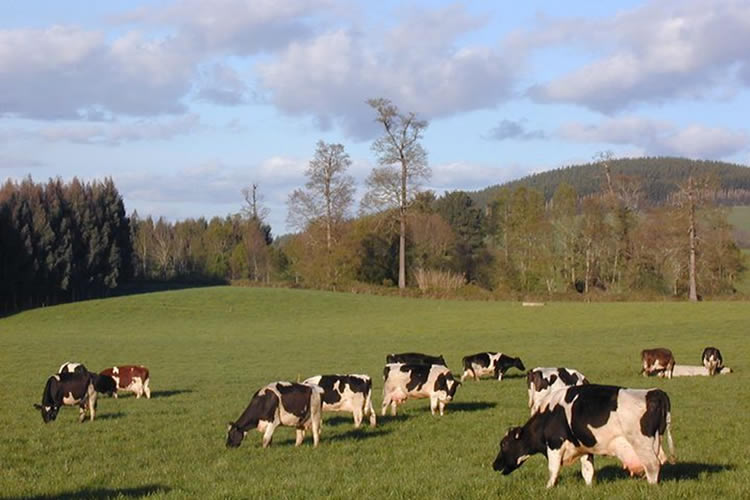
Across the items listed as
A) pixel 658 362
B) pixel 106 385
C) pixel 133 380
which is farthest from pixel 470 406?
pixel 106 385

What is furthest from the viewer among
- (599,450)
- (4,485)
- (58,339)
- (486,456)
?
(58,339)

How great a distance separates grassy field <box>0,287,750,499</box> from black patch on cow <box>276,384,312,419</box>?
0.61 meters

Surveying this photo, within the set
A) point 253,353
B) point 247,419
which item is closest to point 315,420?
point 247,419

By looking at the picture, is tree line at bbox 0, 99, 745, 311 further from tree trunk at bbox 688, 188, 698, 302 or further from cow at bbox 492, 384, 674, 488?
cow at bbox 492, 384, 674, 488

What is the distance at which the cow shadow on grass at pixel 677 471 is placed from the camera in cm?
1057

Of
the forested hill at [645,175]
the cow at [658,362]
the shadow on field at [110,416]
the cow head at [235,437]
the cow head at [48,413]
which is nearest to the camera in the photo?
the cow head at [235,437]

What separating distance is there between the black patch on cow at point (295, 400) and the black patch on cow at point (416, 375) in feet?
15.4

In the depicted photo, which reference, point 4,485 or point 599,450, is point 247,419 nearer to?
point 4,485

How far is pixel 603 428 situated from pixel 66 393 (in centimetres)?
1329

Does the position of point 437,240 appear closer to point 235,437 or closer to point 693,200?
point 693,200

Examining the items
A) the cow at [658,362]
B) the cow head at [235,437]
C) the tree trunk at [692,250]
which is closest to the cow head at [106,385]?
the cow head at [235,437]

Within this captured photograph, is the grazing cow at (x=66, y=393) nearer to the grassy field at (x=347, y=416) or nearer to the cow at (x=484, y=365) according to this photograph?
the grassy field at (x=347, y=416)

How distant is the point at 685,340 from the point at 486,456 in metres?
33.0

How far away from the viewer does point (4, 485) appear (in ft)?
37.4
